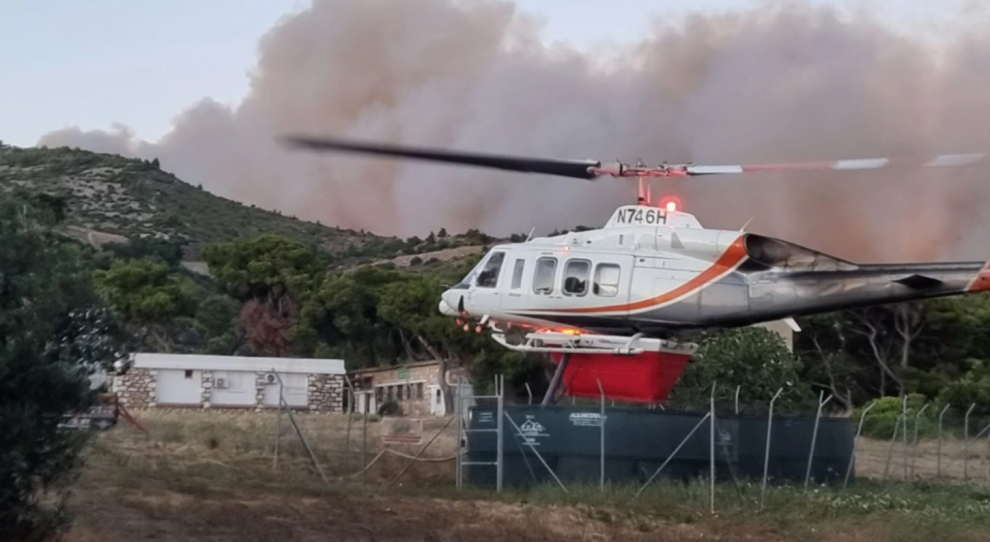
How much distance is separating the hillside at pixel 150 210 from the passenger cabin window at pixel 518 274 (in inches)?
2569

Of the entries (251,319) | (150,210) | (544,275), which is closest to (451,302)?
(544,275)

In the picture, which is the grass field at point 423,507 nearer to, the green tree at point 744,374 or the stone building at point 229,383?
the green tree at point 744,374

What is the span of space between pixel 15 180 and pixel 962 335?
71647 mm

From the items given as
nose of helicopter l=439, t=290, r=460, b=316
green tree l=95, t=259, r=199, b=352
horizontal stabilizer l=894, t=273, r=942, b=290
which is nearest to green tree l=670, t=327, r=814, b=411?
A: nose of helicopter l=439, t=290, r=460, b=316

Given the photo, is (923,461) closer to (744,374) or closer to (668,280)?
(744,374)

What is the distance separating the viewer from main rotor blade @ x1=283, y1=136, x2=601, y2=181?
18256 millimetres

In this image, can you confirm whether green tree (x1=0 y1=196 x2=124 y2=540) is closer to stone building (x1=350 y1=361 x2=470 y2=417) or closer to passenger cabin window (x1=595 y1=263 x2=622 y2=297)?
passenger cabin window (x1=595 y1=263 x2=622 y2=297)

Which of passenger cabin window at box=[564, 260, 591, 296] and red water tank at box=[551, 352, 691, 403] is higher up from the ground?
passenger cabin window at box=[564, 260, 591, 296]

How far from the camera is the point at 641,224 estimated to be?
24.4 m

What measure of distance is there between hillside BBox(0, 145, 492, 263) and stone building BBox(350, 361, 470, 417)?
40093mm

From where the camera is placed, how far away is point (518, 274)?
82.3ft

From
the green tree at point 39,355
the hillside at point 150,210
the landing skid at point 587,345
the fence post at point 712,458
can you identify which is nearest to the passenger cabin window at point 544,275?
the landing skid at point 587,345

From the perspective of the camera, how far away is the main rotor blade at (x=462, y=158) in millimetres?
18256

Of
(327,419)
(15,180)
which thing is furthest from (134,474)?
(15,180)
